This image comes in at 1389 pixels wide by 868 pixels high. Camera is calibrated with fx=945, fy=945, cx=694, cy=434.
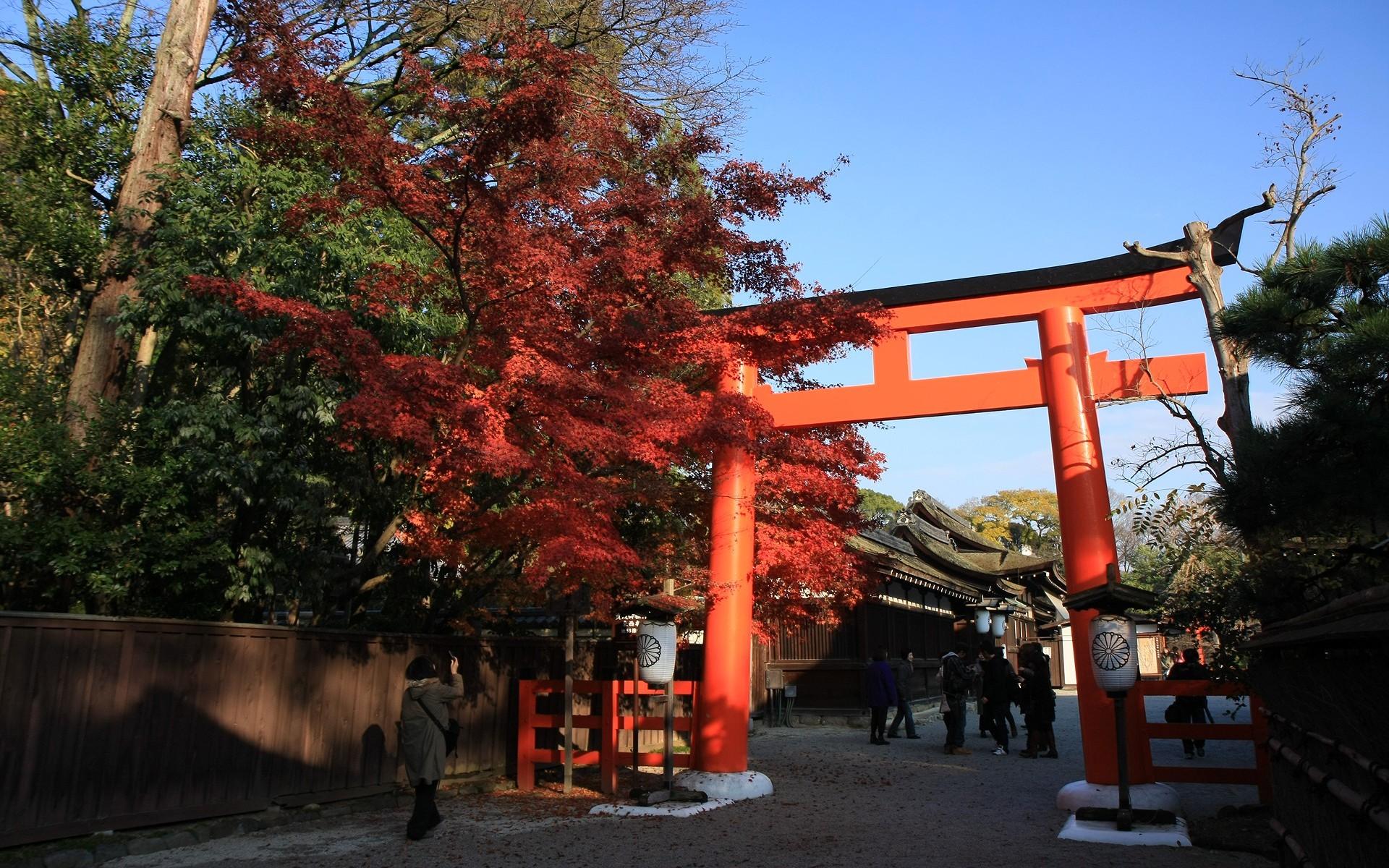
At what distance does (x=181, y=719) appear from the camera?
8039mm

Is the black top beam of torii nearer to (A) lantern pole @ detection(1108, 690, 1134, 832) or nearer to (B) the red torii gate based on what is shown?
(B) the red torii gate

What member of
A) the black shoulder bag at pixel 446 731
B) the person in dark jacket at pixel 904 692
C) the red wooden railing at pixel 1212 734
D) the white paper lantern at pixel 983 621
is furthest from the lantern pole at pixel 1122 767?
the white paper lantern at pixel 983 621

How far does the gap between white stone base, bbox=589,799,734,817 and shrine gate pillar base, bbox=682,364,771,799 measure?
2.39ft

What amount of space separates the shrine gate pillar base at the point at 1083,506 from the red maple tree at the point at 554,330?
206cm

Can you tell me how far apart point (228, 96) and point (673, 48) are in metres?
7.60

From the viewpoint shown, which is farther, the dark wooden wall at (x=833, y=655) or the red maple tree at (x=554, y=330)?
the dark wooden wall at (x=833, y=655)

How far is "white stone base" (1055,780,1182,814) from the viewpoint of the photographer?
848 centimetres

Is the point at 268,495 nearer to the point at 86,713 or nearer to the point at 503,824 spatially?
the point at 86,713

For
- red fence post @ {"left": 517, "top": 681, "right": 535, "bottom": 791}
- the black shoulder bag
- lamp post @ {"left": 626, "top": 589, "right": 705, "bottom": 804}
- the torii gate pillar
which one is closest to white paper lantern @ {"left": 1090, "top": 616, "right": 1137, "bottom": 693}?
the torii gate pillar

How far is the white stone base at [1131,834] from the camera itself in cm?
765

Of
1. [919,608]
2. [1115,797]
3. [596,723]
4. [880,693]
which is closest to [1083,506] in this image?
[1115,797]

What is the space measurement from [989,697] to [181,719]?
12093mm

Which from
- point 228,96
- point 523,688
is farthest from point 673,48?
point 523,688

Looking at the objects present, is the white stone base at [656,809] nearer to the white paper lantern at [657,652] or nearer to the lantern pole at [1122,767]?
the white paper lantern at [657,652]
